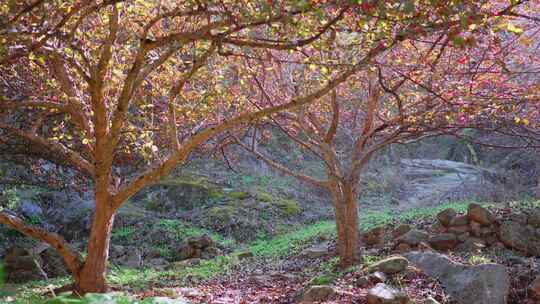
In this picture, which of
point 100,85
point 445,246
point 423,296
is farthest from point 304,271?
point 100,85

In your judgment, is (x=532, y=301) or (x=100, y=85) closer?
(x=100, y=85)

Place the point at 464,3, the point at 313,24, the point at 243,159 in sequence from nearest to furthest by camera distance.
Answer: the point at 464,3
the point at 313,24
the point at 243,159

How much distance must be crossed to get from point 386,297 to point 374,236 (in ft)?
17.9

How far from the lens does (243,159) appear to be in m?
18.8

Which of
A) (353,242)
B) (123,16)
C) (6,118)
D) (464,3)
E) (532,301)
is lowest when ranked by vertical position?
(532,301)

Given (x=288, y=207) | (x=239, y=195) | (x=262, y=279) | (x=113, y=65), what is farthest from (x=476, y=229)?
(x=239, y=195)

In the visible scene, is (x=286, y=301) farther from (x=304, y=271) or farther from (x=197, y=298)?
(x=304, y=271)

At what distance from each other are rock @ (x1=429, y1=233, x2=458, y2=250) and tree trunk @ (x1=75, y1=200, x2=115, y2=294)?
5.49m

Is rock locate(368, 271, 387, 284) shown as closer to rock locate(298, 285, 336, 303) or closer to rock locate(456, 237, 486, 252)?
rock locate(298, 285, 336, 303)

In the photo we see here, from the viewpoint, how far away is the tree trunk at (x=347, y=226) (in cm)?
797

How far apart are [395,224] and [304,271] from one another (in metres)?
3.40

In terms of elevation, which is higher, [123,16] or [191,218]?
[123,16]

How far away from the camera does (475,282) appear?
19.2 feet

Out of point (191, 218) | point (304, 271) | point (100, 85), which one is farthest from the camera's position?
point (191, 218)
